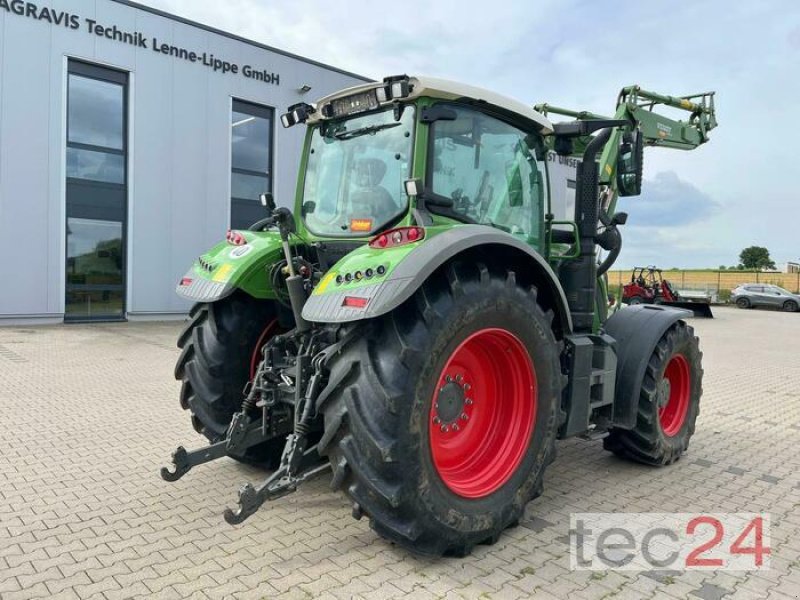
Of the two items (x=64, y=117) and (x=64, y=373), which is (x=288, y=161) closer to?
(x=64, y=117)

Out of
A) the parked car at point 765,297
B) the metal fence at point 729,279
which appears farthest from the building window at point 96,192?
the metal fence at point 729,279

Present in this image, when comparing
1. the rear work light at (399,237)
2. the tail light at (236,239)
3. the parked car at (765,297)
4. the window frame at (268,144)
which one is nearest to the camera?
the rear work light at (399,237)

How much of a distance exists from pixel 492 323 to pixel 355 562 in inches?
55.4

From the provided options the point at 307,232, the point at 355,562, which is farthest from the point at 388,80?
the point at 355,562

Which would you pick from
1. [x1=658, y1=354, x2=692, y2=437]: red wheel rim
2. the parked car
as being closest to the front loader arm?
[x1=658, y1=354, x2=692, y2=437]: red wheel rim

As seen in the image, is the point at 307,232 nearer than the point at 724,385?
Yes

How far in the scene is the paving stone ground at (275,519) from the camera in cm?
297

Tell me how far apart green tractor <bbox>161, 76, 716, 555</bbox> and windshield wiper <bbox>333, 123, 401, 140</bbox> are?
0.05ft

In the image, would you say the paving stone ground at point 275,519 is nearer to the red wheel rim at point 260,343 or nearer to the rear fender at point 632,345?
the rear fender at point 632,345

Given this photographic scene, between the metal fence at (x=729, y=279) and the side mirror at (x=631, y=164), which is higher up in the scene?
the side mirror at (x=631, y=164)

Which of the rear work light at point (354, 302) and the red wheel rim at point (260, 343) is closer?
the rear work light at point (354, 302)

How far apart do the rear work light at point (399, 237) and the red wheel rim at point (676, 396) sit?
303cm

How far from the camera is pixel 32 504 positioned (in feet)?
12.8

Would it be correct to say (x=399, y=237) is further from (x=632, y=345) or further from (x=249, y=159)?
(x=249, y=159)
